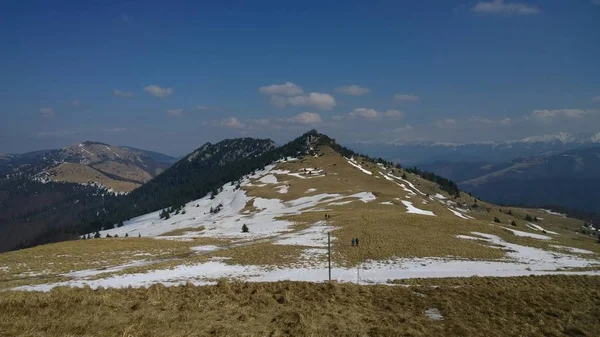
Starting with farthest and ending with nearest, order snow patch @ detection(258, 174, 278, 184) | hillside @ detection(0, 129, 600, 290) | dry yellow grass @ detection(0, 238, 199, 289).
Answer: snow patch @ detection(258, 174, 278, 184) → dry yellow grass @ detection(0, 238, 199, 289) → hillside @ detection(0, 129, 600, 290)

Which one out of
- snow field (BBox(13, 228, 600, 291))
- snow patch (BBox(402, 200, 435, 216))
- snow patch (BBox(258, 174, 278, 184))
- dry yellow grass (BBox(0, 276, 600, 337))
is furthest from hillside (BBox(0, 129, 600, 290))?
snow patch (BBox(258, 174, 278, 184))

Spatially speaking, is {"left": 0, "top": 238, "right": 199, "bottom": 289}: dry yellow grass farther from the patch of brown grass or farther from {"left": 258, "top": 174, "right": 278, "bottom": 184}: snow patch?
{"left": 258, "top": 174, "right": 278, "bottom": 184}: snow patch

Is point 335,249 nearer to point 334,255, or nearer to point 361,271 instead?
point 334,255

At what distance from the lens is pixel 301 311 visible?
15852 millimetres

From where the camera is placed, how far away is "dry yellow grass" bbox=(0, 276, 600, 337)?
524 inches

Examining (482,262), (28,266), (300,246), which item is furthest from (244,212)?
(482,262)

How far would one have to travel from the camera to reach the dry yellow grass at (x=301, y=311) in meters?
13.3

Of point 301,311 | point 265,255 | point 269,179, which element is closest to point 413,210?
point 265,255

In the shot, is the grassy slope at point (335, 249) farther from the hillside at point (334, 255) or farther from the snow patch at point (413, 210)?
the snow patch at point (413, 210)

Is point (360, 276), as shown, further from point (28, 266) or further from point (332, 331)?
point (28, 266)

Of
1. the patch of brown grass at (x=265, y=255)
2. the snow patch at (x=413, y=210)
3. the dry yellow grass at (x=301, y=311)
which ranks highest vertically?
the dry yellow grass at (x=301, y=311)

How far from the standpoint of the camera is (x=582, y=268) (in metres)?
31.2

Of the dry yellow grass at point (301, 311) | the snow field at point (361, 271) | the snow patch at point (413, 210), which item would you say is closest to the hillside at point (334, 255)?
the snow field at point (361, 271)

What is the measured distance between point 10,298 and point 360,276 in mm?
22117
